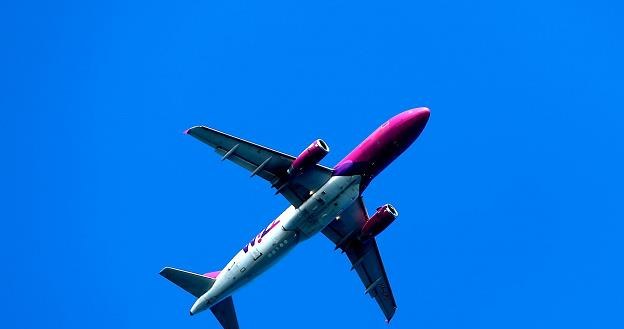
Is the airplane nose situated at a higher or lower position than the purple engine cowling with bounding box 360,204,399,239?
higher

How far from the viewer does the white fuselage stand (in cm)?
6372

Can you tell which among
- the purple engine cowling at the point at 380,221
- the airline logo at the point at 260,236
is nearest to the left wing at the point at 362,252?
the purple engine cowling at the point at 380,221

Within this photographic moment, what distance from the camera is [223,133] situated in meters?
61.8

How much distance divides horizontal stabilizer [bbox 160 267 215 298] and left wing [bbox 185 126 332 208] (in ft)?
33.8

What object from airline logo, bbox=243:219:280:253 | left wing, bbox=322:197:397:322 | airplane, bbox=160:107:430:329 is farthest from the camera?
left wing, bbox=322:197:397:322

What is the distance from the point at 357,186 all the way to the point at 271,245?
325 inches

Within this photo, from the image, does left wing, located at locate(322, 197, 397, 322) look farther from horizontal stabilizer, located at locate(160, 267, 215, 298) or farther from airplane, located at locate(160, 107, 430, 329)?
horizontal stabilizer, located at locate(160, 267, 215, 298)

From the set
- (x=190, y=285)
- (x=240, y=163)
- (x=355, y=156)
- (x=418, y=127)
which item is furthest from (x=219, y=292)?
(x=418, y=127)

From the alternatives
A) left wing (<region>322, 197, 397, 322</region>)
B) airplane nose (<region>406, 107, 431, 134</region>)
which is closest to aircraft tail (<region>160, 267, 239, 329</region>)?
left wing (<region>322, 197, 397, 322</region>)

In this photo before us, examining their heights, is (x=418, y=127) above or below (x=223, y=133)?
below

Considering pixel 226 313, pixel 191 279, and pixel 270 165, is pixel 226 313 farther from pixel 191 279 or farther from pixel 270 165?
pixel 270 165

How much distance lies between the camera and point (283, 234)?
6544 centimetres

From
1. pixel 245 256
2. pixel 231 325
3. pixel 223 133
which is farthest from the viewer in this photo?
pixel 231 325

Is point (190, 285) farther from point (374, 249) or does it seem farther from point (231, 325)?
point (374, 249)
